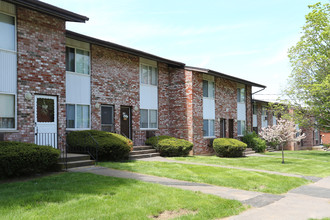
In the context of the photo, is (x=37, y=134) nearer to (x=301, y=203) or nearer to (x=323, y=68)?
(x=301, y=203)

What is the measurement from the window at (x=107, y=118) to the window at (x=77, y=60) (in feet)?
6.93

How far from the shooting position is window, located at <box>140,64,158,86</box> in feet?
58.5

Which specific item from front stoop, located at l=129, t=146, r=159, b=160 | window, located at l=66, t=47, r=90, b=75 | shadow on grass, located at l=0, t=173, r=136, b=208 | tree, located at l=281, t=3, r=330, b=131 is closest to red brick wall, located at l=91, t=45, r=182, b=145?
window, located at l=66, t=47, r=90, b=75

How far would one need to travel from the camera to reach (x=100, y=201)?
19.9ft

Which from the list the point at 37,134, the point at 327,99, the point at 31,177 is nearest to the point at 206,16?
the point at 37,134

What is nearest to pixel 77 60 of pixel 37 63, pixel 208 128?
pixel 37 63

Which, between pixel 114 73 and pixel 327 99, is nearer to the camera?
pixel 114 73

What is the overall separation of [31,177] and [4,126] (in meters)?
2.85

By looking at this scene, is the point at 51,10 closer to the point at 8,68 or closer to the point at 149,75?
the point at 8,68

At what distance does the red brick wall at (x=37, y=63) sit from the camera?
10.9 metres

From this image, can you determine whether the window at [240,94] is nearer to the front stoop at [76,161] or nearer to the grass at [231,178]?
the grass at [231,178]

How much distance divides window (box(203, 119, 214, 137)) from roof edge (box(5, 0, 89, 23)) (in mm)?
11203

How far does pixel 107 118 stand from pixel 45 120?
418cm

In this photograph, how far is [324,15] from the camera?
926 inches
